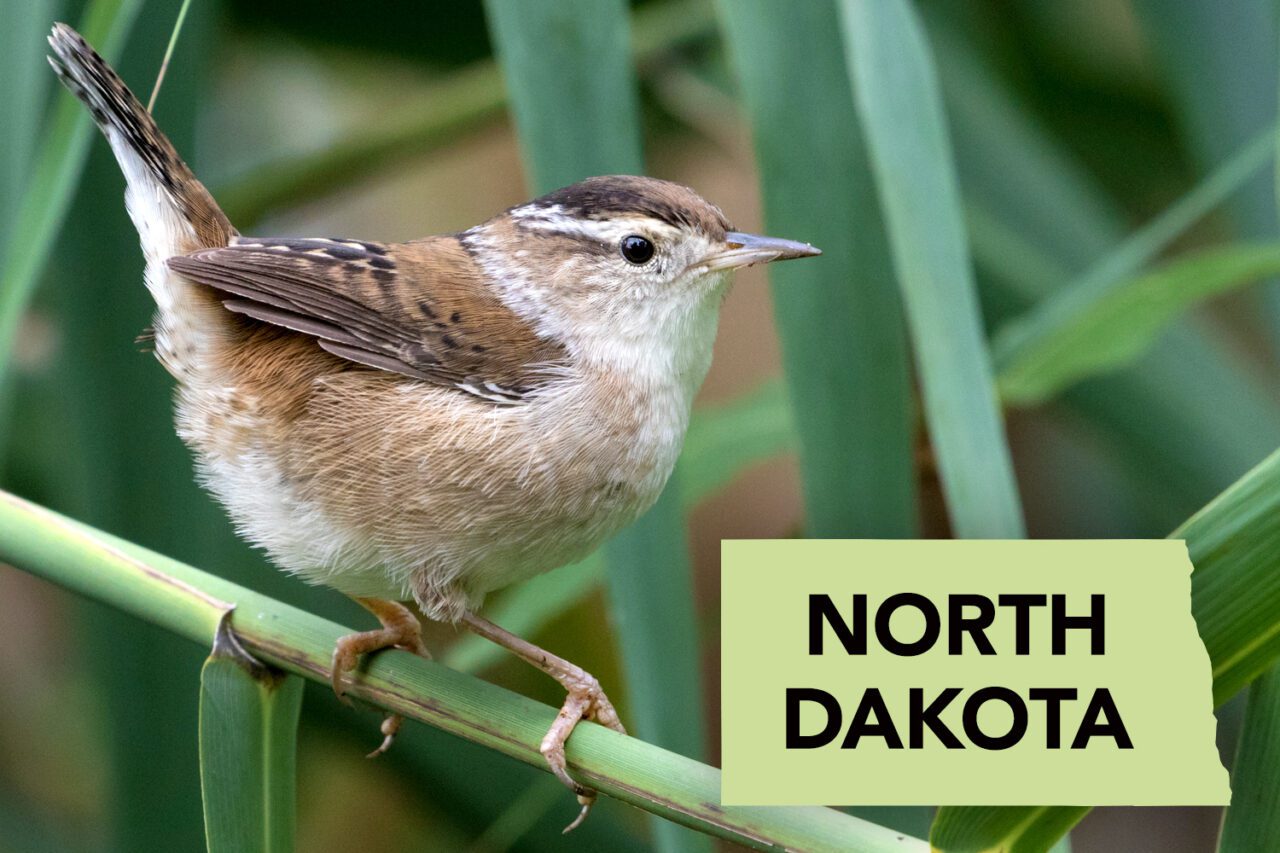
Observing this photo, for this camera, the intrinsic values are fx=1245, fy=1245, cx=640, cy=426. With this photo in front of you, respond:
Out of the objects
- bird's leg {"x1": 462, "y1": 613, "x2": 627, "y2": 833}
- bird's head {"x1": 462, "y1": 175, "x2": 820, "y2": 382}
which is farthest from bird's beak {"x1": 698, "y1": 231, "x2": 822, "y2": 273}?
bird's leg {"x1": 462, "y1": 613, "x2": 627, "y2": 833}

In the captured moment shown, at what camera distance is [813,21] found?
4.62 feet

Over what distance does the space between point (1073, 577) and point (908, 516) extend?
53 cm

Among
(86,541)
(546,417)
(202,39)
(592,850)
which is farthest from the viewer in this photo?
(592,850)

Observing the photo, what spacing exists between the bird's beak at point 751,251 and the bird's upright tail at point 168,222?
0.58m

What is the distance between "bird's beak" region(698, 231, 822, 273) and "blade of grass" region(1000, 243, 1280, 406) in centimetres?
56

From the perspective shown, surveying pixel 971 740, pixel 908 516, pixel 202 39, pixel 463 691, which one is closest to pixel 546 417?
pixel 463 691

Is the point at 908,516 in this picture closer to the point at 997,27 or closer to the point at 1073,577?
the point at 1073,577

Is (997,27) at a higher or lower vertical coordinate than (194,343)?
higher

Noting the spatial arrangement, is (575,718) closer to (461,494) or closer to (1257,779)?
(461,494)

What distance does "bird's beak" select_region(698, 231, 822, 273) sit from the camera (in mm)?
1225

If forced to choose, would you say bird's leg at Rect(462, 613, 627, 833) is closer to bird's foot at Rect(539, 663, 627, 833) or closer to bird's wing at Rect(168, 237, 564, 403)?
bird's foot at Rect(539, 663, 627, 833)

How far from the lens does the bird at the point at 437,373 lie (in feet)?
4.43

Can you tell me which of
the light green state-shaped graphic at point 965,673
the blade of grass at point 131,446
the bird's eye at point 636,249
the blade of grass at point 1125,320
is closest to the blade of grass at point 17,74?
the blade of grass at point 131,446

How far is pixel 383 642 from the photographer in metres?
1.51
